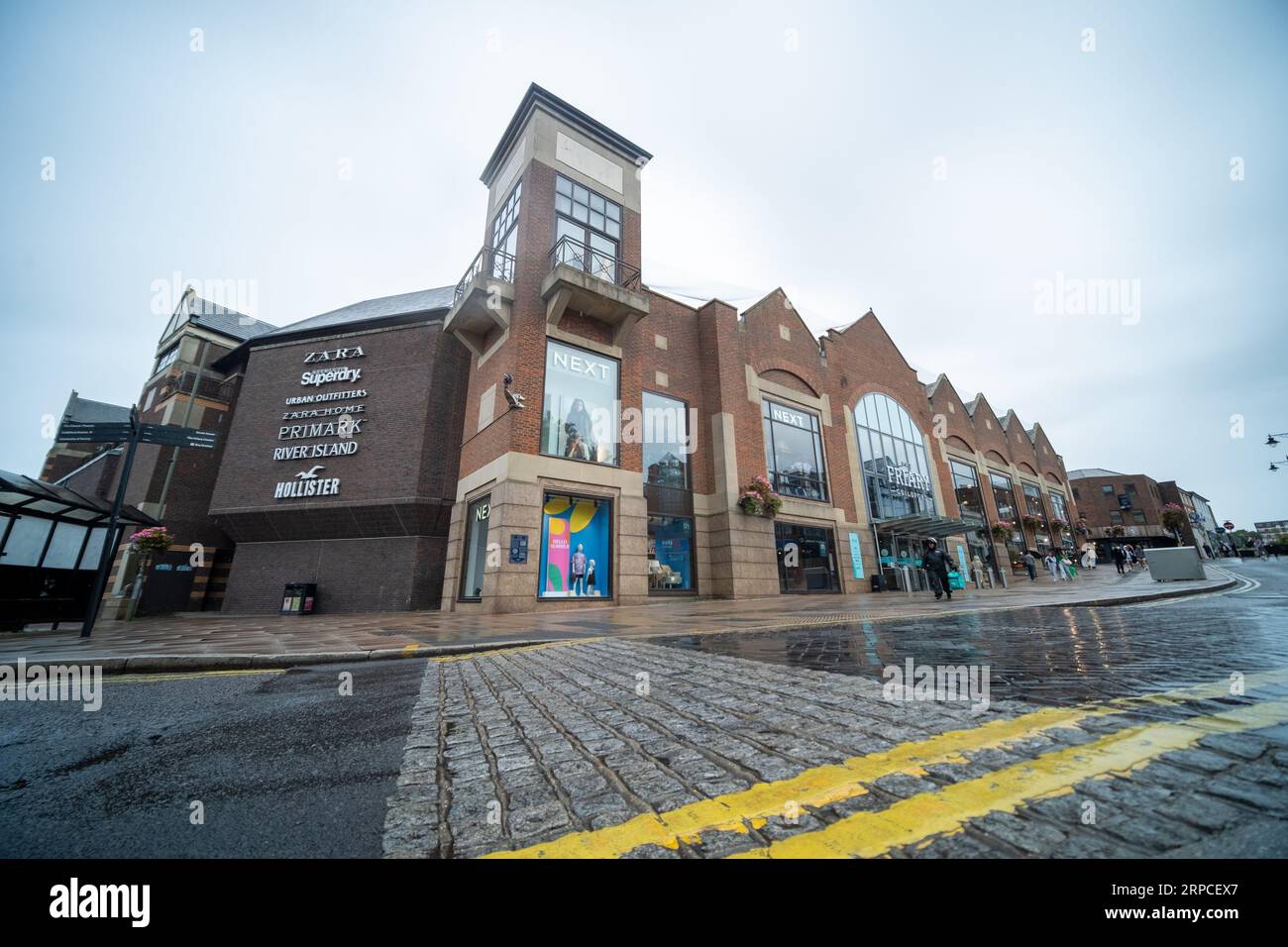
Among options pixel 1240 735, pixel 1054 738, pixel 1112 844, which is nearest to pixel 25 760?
pixel 1112 844

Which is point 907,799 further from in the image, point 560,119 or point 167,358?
point 167,358

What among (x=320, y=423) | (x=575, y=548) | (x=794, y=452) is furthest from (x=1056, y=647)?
(x=320, y=423)

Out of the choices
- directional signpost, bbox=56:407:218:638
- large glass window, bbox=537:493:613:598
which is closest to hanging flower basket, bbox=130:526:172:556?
directional signpost, bbox=56:407:218:638

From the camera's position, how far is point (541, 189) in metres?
14.8

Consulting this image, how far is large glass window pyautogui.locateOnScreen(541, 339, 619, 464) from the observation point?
13.5m

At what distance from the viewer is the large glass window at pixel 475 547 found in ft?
43.7

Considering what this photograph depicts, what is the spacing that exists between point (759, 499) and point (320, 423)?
16268mm

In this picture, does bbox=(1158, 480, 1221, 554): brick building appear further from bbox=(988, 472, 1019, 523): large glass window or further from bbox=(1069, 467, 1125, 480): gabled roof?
bbox=(988, 472, 1019, 523): large glass window

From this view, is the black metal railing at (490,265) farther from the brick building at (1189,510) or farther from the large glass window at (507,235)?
the brick building at (1189,510)

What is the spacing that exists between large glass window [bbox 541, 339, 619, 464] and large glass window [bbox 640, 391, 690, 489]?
61.8 inches

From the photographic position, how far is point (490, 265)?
49.7ft

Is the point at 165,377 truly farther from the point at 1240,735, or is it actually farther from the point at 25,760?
the point at 1240,735

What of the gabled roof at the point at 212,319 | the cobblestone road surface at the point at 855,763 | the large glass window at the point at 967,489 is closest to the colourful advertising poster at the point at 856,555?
the large glass window at the point at 967,489

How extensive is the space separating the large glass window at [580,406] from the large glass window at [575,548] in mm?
1427
